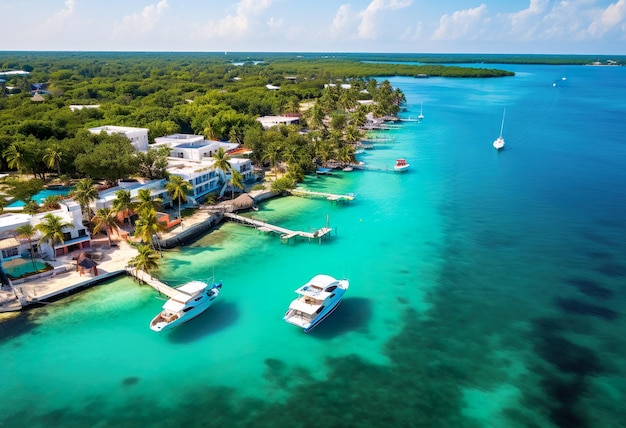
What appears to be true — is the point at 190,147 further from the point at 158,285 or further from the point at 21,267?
the point at 158,285

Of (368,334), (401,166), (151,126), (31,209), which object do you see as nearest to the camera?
(368,334)

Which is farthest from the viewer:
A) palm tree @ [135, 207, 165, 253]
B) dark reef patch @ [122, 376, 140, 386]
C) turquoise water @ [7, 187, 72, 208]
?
turquoise water @ [7, 187, 72, 208]

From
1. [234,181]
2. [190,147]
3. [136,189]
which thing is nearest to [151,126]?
[190,147]

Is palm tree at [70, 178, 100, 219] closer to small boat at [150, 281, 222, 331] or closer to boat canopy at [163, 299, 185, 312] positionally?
small boat at [150, 281, 222, 331]

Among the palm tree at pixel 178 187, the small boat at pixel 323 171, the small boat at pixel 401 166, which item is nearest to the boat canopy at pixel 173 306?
the palm tree at pixel 178 187

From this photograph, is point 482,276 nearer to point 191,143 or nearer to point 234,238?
point 234,238

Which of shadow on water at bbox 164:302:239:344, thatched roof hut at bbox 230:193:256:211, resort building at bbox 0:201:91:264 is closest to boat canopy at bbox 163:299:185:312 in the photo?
shadow on water at bbox 164:302:239:344
